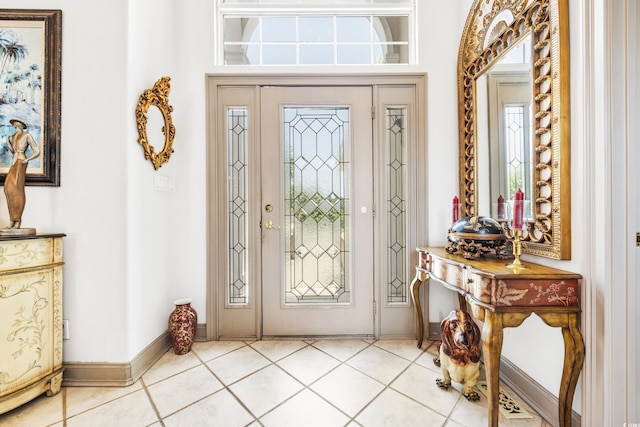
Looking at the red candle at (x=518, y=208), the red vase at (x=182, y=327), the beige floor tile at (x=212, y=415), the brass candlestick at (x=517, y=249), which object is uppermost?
the red candle at (x=518, y=208)

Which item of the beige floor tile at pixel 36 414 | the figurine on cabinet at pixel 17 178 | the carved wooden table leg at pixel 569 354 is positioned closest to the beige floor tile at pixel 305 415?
the carved wooden table leg at pixel 569 354

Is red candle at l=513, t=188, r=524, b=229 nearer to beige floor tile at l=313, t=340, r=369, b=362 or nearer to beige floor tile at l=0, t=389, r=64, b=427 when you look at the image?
beige floor tile at l=313, t=340, r=369, b=362

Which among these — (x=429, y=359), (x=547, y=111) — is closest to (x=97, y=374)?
(x=429, y=359)

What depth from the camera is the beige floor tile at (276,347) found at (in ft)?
6.91

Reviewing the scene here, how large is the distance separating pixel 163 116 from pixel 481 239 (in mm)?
2305

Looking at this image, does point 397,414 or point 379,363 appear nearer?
point 397,414

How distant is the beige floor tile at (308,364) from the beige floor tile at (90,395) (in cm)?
91

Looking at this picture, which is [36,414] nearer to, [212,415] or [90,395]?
[90,395]

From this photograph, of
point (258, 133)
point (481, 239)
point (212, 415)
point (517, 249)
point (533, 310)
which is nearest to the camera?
point (533, 310)

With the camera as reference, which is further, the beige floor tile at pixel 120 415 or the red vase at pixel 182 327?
the red vase at pixel 182 327

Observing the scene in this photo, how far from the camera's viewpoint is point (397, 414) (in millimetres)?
1479

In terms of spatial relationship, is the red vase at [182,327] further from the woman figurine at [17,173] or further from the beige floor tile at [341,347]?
the woman figurine at [17,173]

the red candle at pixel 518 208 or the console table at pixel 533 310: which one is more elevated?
the red candle at pixel 518 208

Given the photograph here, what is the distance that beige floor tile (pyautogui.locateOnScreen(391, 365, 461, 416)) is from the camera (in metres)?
1.55
